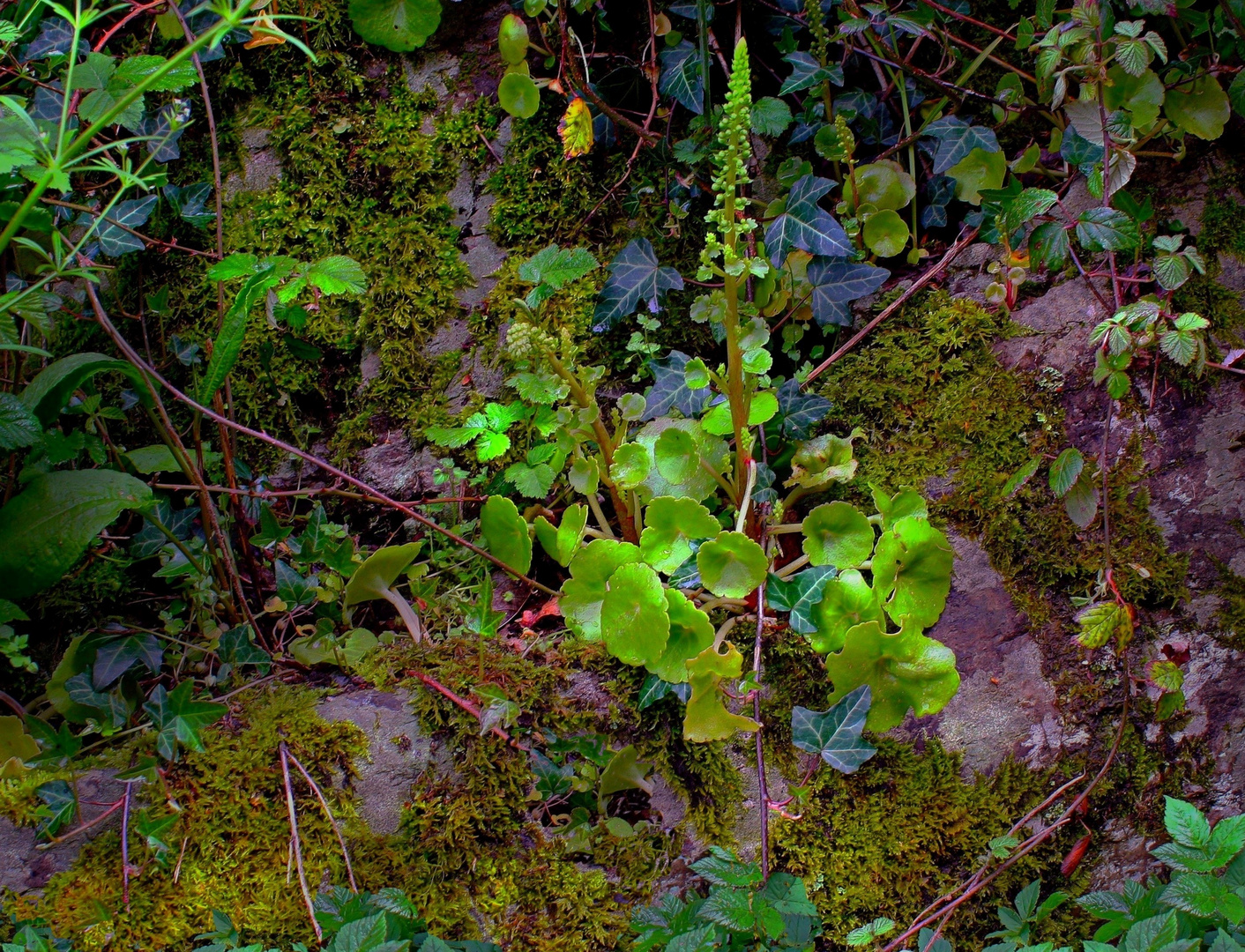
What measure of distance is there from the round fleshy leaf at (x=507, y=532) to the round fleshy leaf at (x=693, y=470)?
0.26m

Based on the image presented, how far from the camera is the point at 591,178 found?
2014 millimetres

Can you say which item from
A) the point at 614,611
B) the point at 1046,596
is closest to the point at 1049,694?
the point at 1046,596

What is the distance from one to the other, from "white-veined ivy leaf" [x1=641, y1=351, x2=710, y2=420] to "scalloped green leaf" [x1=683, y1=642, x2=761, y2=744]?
58cm

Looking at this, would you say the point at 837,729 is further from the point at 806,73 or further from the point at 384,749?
the point at 806,73

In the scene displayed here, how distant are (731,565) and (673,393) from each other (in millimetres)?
481

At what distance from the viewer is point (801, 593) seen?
150 cm

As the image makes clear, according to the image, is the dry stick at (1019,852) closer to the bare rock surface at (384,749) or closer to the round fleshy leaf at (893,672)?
the round fleshy leaf at (893,672)

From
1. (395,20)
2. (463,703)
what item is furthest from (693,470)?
(395,20)

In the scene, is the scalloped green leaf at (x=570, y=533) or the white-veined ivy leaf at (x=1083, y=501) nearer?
the white-veined ivy leaf at (x=1083, y=501)

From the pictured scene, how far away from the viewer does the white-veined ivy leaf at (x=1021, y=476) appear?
1.58m

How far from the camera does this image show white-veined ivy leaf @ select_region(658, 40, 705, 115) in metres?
1.88

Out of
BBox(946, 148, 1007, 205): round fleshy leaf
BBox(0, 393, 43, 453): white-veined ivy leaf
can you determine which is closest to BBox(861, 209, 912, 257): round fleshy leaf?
BBox(946, 148, 1007, 205): round fleshy leaf

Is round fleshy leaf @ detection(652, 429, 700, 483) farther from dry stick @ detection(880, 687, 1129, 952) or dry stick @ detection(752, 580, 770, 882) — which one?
dry stick @ detection(880, 687, 1129, 952)

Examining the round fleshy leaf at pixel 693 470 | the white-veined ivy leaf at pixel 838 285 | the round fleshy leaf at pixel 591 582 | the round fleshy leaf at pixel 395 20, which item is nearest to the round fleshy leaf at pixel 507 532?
the round fleshy leaf at pixel 591 582
